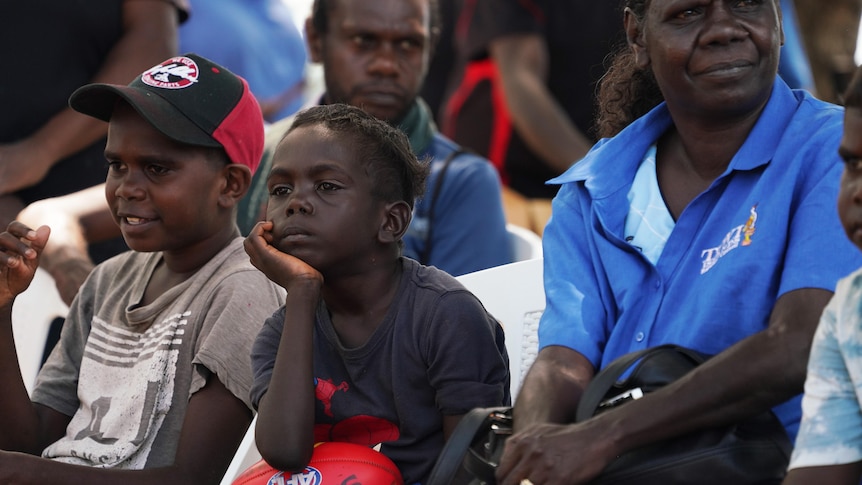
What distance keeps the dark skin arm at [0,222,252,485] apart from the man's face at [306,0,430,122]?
5.45 ft

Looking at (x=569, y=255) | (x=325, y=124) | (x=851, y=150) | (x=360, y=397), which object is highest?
(x=851, y=150)

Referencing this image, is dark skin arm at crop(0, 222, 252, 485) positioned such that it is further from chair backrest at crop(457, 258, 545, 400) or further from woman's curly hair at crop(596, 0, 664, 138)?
woman's curly hair at crop(596, 0, 664, 138)

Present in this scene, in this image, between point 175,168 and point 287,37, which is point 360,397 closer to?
point 175,168

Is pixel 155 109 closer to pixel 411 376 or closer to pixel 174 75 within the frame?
pixel 174 75

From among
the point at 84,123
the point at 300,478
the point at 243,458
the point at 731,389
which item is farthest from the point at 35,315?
the point at 731,389

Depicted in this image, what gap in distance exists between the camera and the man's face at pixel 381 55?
4.74 m

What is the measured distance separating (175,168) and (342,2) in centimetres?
165

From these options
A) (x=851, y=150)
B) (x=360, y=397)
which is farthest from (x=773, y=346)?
(x=360, y=397)

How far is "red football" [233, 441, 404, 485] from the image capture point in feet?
9.21

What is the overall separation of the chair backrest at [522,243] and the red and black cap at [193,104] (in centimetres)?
114

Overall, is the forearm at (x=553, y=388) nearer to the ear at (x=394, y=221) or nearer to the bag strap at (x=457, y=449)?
the bag strap at (x=457, y=449)

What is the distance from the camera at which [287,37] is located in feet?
20.9

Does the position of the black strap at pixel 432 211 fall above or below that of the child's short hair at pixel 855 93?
below

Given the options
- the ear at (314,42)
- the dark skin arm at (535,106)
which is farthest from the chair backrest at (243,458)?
the dark skin arm at (535,106)
